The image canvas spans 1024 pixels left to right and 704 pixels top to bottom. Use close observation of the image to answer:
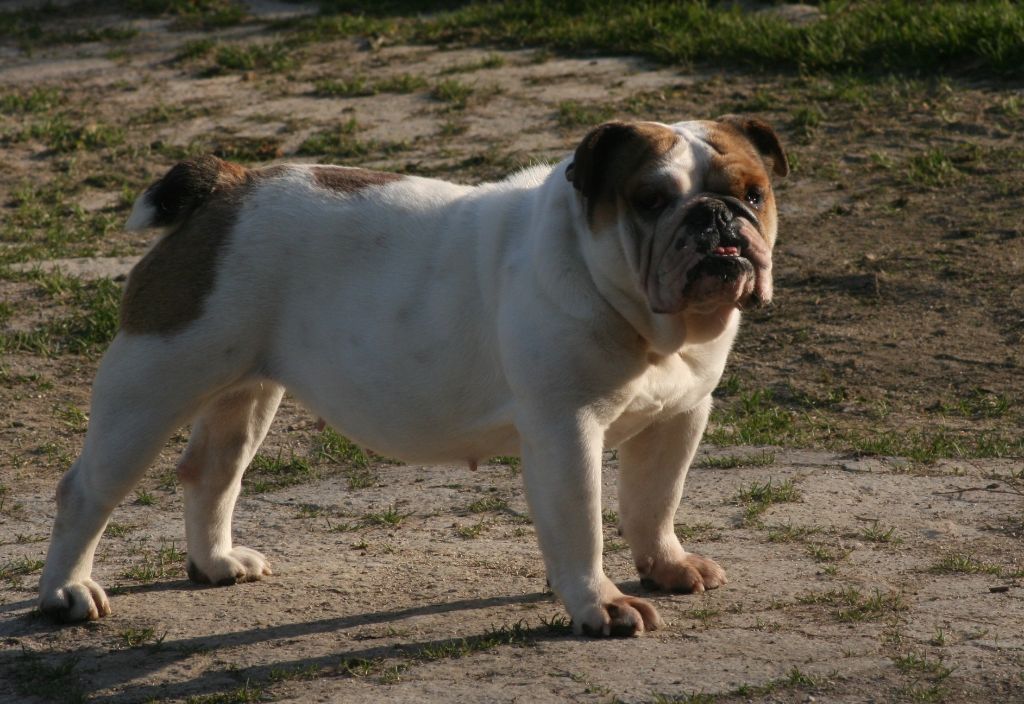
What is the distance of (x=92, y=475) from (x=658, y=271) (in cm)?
190

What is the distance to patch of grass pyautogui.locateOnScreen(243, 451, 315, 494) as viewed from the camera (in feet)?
20.6

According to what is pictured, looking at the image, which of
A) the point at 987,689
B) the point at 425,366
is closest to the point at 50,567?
the point at 425,366

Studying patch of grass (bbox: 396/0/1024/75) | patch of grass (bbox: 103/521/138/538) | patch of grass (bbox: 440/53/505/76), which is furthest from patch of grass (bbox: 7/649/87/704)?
patch of grass (bbox: 396/0/1024/75)

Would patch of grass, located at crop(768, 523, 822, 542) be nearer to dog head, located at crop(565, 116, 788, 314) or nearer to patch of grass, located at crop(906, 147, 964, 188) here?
dog head, located at crop(565, 116, 788, 314)

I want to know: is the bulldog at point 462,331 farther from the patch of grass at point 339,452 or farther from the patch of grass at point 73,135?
the patch of grass at point 73,135

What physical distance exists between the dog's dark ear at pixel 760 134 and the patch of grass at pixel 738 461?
5.52 ft

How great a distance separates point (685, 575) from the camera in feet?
16.3

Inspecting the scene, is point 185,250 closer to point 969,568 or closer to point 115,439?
point 115,439

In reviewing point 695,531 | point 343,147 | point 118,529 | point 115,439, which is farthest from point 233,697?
point 343,147

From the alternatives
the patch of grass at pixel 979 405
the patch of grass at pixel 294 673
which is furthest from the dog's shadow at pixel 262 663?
the patch of grass at pixel 979 405

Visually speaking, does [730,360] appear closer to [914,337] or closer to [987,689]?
[914,337]

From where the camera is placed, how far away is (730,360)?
7.45m

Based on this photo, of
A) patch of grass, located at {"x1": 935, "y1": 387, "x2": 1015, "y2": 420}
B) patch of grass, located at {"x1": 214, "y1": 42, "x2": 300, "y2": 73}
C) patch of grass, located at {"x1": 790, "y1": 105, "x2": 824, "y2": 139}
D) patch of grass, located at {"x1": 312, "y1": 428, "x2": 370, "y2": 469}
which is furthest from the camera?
patch of grass, located at {"x1": 214, "y1": 42, "x2": 300, "y2": 73}

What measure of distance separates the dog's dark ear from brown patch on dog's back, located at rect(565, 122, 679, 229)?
36cm
